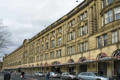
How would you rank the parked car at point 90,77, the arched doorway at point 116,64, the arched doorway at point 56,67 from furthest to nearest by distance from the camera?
the arched doorway at point 56,67 < the arched doorway at point 116,64 < the parked car at point 90,77

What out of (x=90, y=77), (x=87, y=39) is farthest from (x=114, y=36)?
(x=90, y=77)

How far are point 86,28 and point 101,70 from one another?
10.7m

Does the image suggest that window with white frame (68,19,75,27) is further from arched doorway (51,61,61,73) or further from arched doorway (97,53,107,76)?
arched doorway (97,53,107,76)

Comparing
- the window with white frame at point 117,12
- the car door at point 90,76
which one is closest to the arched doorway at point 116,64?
the window with white frame at point 117,12

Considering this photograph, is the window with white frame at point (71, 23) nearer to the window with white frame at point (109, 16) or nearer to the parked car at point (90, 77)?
the window with white frame at point (109, 16)

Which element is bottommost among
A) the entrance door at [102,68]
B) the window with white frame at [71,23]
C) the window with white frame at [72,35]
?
the entrance door at [102,68]

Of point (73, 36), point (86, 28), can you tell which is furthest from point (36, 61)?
point (86, 28)

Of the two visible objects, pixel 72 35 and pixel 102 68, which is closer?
pixel 102 68

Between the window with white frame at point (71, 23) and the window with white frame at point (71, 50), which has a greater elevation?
the window with white frame at point (71, 23)

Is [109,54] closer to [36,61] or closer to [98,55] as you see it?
[98,55]

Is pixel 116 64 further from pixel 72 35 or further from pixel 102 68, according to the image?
pixel 72 35

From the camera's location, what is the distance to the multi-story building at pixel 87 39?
34312mm

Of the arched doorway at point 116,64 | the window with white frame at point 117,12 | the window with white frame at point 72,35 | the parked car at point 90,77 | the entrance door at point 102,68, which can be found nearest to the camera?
the parked car at point 90,77

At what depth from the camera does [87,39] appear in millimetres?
43250
